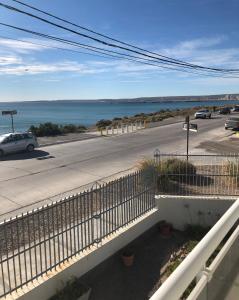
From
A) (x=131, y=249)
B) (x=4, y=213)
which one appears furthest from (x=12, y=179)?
(x=131, y=249)

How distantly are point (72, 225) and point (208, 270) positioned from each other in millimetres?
5071

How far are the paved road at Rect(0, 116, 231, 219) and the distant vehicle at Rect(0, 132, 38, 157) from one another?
538 millimetres

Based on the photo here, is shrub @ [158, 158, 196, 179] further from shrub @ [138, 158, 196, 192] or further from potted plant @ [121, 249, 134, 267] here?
potted plant @ [121, 249, 134, 267]

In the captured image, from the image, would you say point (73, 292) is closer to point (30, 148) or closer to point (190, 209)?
point (190, 209)

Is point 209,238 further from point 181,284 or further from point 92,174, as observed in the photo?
point 92,174

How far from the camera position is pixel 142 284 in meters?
7.40

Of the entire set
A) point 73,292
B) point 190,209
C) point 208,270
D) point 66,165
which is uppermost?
point 208,270

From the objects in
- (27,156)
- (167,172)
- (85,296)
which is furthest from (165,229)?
(27,156)

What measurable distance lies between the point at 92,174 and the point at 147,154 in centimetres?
642

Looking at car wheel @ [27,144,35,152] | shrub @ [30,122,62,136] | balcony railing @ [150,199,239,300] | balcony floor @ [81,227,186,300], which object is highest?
balcony railing @ [150,199,239,300]

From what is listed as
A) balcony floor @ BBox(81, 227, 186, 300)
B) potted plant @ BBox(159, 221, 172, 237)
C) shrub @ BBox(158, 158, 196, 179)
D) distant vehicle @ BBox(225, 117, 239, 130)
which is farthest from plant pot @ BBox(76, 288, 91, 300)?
distant vehicle @ BBox(225, 117, 239, 130)

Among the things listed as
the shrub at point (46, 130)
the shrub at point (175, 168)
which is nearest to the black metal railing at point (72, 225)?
the shrub at point (175, 168)

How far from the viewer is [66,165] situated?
17938mm

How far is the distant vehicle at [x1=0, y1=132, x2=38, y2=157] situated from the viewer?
21.2m
